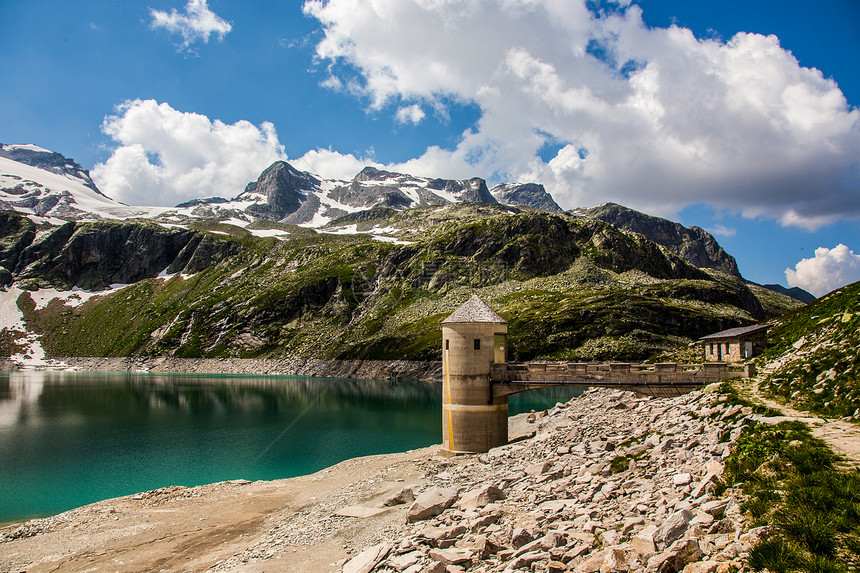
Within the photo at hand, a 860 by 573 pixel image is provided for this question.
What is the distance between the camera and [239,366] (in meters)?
184

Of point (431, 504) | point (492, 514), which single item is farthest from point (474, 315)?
point (492, 514)

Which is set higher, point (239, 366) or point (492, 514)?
point (492, 514)

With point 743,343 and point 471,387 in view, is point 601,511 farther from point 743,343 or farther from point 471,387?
point 743,343

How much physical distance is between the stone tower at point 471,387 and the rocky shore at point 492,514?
2.06 m

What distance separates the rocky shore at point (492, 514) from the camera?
12.5 metres

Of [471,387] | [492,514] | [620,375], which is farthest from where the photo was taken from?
[471,387]

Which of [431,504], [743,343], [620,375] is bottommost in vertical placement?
[431,504]

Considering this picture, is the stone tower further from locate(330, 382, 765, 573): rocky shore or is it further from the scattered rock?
the scattered rock

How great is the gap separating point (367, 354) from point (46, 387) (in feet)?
267

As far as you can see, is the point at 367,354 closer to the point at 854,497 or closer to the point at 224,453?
the point at 224,453

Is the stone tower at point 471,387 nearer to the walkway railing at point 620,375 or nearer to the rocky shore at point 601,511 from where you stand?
the walkway railing at point 620,375

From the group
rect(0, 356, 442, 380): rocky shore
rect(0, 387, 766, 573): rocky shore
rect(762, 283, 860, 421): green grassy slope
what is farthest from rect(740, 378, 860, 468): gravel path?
rect(0, 356, 442, 380): rocky shore

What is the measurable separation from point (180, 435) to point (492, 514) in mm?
52806

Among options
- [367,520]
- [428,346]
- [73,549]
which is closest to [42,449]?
[73,549]
